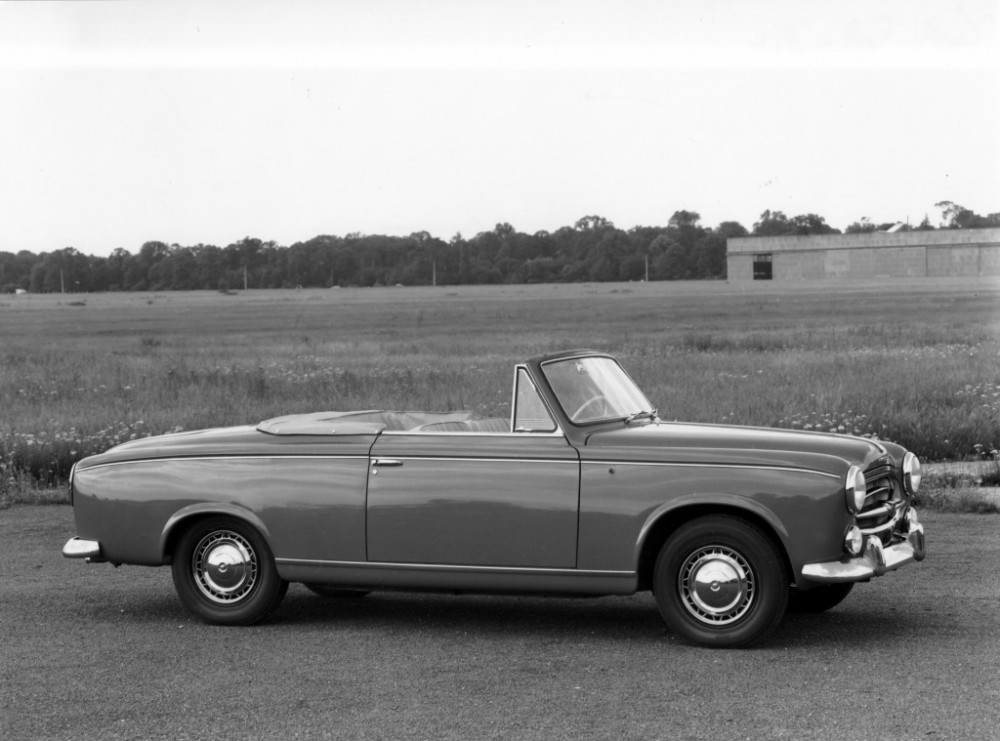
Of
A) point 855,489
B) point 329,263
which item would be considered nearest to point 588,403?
point 855,489

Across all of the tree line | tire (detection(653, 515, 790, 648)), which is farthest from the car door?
the tree line

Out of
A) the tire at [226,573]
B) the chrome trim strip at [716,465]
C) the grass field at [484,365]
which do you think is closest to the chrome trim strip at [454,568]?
the tire at [226,573]

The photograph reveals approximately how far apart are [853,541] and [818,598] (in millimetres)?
1042

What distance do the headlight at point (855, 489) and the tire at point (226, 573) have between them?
2867 millimetres

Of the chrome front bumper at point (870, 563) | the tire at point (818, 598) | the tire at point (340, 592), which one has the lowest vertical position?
the tire at point (340, 592)

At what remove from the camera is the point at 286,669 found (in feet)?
20.0

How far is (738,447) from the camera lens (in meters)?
6.32

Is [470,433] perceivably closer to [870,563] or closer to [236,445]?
[236,445]

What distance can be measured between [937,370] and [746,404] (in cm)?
601

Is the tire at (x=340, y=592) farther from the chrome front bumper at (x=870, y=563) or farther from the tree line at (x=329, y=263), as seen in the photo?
the tree line at (x=329, y=263)

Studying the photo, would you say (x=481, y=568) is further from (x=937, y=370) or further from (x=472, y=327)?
(x=472, y=327)

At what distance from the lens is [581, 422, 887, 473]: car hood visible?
620cm

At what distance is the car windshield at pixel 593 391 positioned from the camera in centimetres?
672

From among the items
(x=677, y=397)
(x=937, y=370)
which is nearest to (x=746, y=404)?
(x=677, y=397)
